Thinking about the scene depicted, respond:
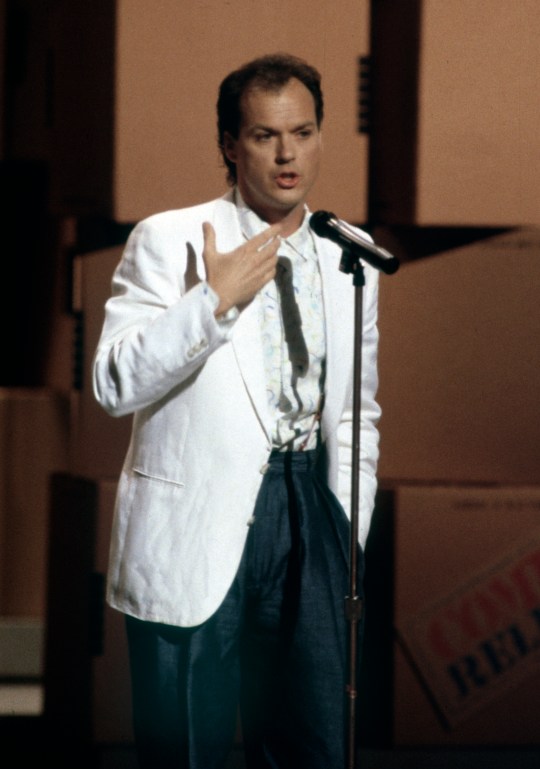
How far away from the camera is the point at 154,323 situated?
1.62 meters

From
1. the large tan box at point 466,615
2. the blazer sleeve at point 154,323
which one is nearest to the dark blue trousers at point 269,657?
the blazer sleeve at point 154,323

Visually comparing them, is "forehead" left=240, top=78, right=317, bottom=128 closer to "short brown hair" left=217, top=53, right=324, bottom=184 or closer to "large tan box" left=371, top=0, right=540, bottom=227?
"short brown hair" left=217, top=53, right=324, bottom=184

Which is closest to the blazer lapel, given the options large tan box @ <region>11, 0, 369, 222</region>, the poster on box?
large tan box @ <region>11, 0, 369, 222</region>

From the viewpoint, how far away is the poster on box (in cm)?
230

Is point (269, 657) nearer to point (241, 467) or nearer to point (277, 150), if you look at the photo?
point (241, 467)

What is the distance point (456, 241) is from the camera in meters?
2.33

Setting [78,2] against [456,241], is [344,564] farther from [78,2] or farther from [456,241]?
[78,2]

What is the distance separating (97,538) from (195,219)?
744 millimetres

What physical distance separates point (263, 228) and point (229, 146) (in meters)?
0.13

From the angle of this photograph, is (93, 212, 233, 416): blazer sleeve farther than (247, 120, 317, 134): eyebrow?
No

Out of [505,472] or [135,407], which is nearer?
[135,407]

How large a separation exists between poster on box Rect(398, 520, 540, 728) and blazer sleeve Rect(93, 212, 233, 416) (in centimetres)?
83

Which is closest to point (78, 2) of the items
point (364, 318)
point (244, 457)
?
point (364, 318)

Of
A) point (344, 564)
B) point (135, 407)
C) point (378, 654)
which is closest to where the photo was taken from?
point (135, 407)
